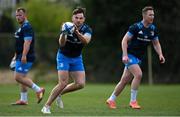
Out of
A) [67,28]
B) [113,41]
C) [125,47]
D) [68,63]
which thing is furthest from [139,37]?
[113,41]

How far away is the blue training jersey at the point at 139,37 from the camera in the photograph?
569 inches

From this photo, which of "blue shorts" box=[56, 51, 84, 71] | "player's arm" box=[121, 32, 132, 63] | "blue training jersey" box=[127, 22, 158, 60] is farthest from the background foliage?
"blue shorts" box=[56, 51, 84, 71]

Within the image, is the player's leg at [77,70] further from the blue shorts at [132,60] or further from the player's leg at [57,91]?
the blue shorts at [132,60]

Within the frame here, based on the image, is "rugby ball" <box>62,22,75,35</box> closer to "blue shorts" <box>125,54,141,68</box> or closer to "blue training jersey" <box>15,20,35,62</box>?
"blue shorts" <box>125,54,141,68</box>

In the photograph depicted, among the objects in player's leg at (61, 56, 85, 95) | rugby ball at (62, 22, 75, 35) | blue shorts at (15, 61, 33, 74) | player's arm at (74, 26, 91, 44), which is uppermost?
rugby ball at (62, 22, 75, 35)

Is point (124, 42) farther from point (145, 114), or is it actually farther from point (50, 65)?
point (50, 65)

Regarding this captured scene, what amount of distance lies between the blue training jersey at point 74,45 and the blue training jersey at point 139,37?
162 centimetres

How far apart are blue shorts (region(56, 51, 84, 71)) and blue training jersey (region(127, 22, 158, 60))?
1.62m

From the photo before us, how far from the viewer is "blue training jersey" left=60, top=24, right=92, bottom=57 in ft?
42.8

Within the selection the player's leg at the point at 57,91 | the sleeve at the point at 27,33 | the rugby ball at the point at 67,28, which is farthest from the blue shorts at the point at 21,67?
the rugby ball at the point at 67,28

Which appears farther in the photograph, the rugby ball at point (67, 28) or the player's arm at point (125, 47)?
the player's arm at point (125, 47)

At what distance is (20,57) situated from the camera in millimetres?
15766

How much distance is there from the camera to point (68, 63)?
1322cm

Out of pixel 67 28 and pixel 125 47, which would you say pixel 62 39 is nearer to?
pixel 67 28
